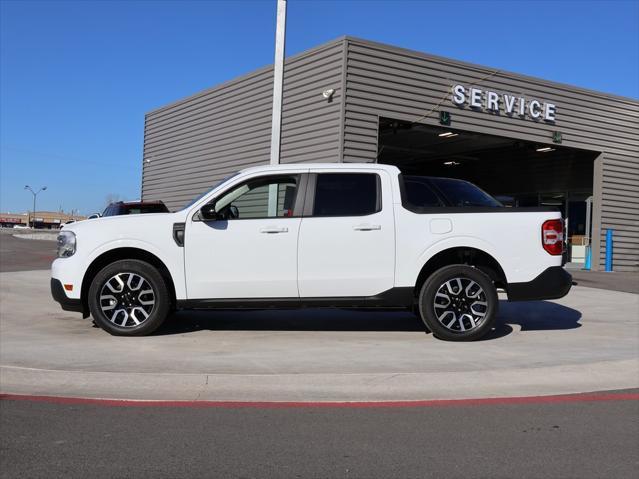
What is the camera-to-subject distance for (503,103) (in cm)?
1747

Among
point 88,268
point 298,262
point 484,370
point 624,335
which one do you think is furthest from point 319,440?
point 624,335

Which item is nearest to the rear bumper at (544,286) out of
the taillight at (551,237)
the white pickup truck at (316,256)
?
the white pickup truck at (316,256)

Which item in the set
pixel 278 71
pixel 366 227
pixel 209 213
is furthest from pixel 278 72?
pixel 366 227

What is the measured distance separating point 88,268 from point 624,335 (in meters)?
6.20

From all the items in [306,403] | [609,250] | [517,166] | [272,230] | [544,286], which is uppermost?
[517,166]

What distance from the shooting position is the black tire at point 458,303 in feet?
21.1

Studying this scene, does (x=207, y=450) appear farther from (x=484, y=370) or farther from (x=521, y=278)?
(x=521, y=278)

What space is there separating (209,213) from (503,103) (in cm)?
1335

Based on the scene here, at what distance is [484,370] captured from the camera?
514 centimetres

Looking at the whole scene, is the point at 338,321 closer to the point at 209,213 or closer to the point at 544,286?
the point at 209,213

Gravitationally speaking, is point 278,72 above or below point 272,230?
above

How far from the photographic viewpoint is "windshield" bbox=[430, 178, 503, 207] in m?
6.96

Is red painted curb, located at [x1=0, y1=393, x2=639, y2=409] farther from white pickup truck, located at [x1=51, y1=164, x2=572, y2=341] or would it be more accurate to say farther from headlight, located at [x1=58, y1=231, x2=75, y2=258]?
headlight, located at [x1=58, y1=231, x2=75, y2=258]

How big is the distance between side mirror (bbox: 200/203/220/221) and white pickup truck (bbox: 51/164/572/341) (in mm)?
11
